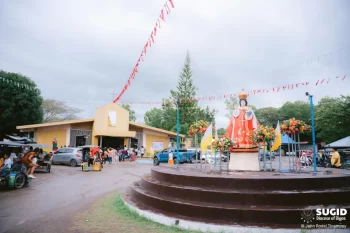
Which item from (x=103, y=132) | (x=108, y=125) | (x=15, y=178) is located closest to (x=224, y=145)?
(x=15, y=178)

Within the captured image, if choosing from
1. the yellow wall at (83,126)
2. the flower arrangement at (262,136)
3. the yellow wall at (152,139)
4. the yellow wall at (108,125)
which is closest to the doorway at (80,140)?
the yellow wall at (83,126)

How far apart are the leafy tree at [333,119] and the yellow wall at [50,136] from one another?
30017 mm

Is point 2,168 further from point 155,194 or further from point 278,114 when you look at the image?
point 278,114

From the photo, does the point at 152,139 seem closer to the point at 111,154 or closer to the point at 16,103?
the point at 111,154

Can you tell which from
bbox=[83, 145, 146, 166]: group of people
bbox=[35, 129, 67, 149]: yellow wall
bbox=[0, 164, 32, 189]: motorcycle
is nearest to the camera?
bbox=[0, 164, 32, 189]: motorcycle

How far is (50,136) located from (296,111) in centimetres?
4490

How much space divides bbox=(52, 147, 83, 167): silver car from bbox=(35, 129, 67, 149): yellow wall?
597 centimetres

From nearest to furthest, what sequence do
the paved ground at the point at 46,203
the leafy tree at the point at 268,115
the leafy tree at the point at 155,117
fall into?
the paved ground at the point at 46,203 → the leafy tree at the point at 155,117 → the leafy tree at the point at 268,115

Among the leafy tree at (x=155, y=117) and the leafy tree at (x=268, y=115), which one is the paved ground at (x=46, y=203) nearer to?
the leafy tree at (x=155, y=117)

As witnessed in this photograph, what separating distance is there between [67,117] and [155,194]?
42828mm

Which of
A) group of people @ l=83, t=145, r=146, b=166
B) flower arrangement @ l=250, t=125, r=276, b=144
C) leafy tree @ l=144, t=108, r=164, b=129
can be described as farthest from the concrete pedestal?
leafy tree @ l=144, t=108, r=164, b=129

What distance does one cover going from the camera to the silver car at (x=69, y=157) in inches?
783

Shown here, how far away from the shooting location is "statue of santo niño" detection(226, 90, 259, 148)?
29.7 feet

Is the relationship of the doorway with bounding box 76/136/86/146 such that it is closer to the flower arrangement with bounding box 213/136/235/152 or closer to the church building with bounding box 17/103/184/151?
the church building with bounding box 17/103/184/151
